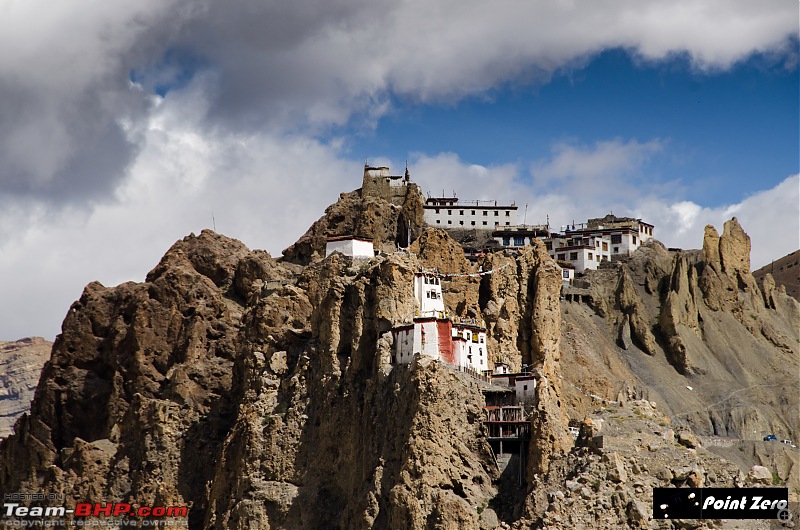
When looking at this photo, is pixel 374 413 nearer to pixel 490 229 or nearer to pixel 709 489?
pixel 709 489

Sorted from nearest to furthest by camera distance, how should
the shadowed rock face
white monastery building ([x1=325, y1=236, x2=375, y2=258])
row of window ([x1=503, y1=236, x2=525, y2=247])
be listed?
1. the shadowed rock face
2. white monastery building ([x1=325, y1=236, x2=375, y2=258])
3. row of window ([x1=503, y1=236, x2=525, y2=247])

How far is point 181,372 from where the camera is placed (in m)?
137

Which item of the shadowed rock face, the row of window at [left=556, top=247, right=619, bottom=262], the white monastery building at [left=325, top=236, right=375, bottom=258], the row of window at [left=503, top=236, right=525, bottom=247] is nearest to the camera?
the shadowed rock face

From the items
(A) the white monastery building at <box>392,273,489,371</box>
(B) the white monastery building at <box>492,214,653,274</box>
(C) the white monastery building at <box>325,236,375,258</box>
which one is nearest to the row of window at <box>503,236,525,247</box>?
(B) the white monastery building at <box>492,214,653,274</box>

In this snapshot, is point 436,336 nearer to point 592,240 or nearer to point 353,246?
point 353,246

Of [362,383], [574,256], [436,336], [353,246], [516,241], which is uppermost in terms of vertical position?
[574,256]

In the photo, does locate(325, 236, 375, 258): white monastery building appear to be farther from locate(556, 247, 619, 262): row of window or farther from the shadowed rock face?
locate(556, 247, 619, 262): row of window

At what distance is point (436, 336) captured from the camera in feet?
366

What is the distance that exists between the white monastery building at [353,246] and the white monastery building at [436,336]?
29.0 feet

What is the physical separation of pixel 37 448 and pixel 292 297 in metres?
33.2

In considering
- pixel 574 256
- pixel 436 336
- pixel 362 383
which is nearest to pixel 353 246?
pixel 362 383

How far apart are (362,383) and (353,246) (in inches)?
603

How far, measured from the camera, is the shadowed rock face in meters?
105

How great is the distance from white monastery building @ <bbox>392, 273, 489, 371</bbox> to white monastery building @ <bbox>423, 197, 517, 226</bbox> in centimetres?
3275
